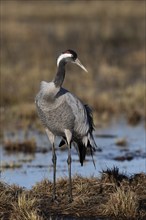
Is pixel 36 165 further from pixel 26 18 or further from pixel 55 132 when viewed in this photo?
pixel 26 18

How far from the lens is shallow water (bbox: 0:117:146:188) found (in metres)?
10.6

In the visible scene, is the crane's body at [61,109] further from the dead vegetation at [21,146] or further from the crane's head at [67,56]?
the dead vegetation at [21,146]

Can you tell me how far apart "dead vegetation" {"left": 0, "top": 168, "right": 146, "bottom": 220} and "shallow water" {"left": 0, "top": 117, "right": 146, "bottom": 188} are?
573 mm

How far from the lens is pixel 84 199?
8.48 metres

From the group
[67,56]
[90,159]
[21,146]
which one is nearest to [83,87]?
[21,146]

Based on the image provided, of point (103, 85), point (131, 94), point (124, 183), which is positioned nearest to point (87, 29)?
point (103, 85)

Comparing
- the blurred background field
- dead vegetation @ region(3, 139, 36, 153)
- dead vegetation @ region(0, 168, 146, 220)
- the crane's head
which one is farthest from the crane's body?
→ the blurred background field

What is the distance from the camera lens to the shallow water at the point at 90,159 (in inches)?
418

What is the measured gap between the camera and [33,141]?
497 inches

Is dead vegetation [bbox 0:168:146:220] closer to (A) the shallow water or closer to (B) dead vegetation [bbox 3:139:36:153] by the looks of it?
(A) the shallow water

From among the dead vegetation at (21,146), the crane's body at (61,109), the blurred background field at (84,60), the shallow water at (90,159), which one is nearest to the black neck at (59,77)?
the crane's body at (61,109)

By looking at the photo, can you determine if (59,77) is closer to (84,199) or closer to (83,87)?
(84,199)

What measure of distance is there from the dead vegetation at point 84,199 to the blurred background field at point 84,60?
218 inches

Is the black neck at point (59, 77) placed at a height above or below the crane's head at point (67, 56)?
below
